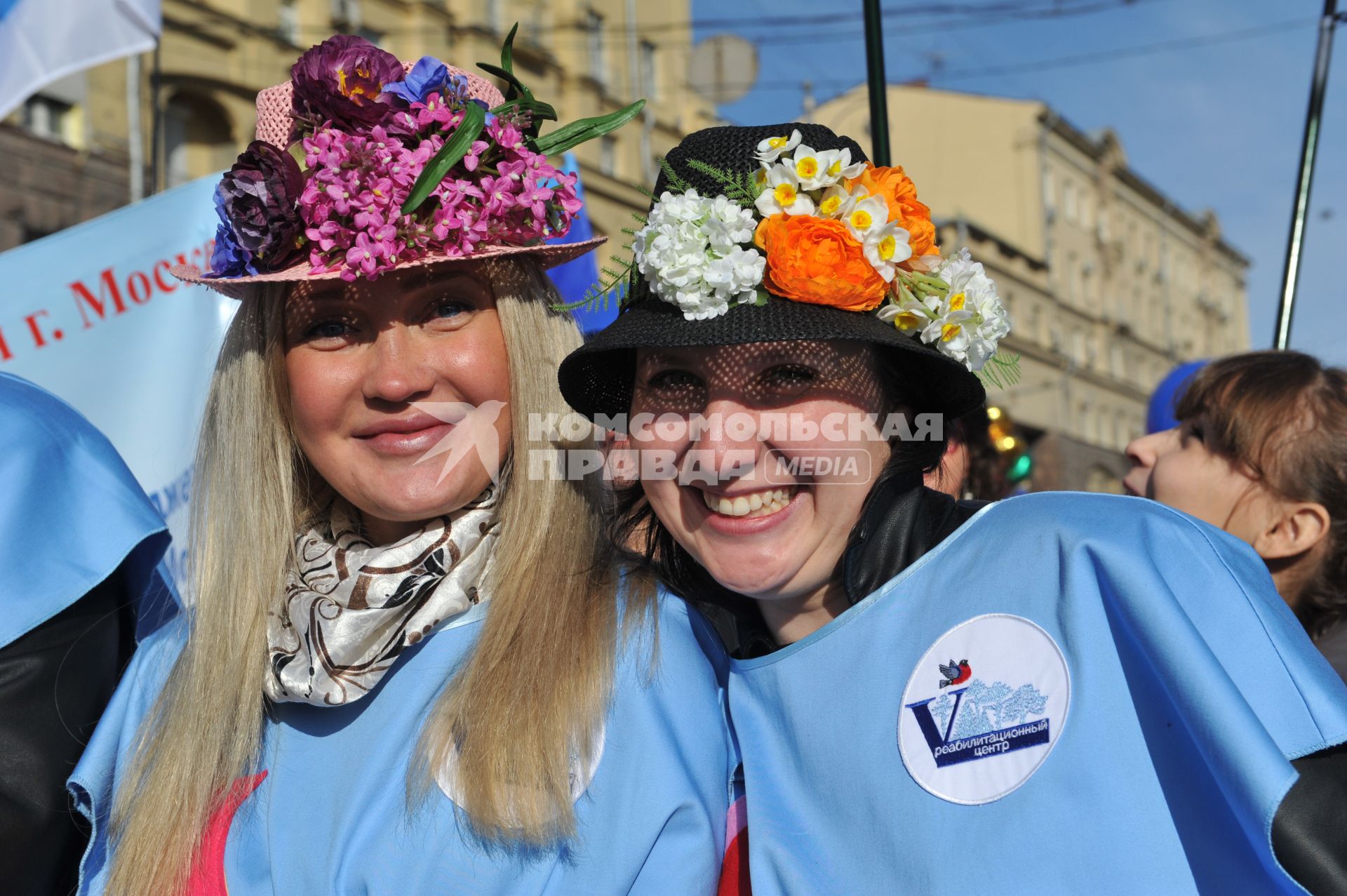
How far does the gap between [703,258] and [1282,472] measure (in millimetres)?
1499

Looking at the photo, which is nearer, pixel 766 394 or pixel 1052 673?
pixel 1052 673

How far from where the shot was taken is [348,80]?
7.45ft

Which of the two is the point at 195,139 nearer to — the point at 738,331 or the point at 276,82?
the point at 276,82

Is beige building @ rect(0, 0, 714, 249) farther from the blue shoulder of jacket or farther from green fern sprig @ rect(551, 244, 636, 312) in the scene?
the blue shoulder of jacket

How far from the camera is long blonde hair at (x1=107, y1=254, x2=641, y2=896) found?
2021 millimetres

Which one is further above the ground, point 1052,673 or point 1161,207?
point 1161,207

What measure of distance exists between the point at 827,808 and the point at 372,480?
3.17 ft

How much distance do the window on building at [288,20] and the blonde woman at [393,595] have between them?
53.5ft

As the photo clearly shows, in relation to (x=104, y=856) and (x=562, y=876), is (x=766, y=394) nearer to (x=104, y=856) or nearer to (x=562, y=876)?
(x=562, y=876)

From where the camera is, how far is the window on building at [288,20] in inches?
682

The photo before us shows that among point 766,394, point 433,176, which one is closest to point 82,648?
point 433,176

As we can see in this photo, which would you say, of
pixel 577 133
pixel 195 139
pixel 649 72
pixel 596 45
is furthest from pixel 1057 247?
pixel 577 133

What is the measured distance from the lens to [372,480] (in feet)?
7.48

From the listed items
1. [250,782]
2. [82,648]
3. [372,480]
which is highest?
[372,480]
